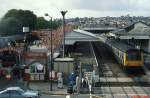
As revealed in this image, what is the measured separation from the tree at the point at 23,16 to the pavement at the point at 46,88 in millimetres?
95390

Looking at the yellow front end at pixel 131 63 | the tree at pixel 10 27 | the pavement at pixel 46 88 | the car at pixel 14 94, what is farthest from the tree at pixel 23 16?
the car at pixel 14 94

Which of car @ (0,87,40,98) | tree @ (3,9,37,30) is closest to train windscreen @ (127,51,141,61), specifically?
car @ (0,87,40,98)

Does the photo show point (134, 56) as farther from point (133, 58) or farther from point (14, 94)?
point (14, 94)

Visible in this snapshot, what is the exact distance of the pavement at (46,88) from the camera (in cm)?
3594

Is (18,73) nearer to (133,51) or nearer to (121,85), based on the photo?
(121,85)

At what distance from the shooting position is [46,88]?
38.0m

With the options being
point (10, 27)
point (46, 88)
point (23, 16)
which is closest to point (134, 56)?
point (46, 88)

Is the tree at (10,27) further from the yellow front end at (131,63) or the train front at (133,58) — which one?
the yellow front end at (131,63)

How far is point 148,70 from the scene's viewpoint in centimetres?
5094

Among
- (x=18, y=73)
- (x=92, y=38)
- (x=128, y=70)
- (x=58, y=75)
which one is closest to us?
(x=58, y=75)

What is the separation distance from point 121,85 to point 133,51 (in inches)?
417

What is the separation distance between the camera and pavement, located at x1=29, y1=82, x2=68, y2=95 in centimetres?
3594

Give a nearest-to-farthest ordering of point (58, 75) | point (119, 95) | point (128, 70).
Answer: point (119, 95)
point (58, 75)
point (128, 70)

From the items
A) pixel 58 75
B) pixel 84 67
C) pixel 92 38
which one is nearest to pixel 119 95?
pixel 58 75
